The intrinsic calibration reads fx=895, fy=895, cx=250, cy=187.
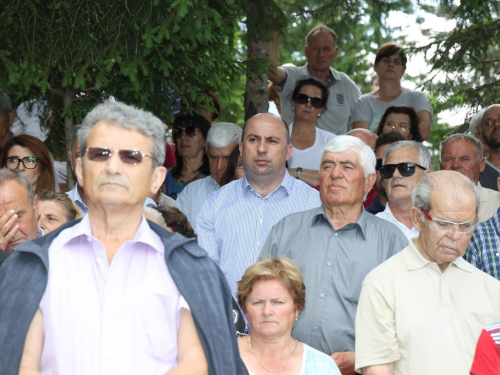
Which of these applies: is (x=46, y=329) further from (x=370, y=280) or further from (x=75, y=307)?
(x=370, y=280)

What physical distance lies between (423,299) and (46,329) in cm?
252

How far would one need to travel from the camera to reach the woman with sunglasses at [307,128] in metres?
9.14

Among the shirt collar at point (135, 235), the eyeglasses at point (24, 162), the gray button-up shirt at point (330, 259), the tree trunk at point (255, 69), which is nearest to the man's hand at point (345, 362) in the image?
the gray button-up shirt at point (330, 259)

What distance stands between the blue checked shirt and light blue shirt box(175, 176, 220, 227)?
105 inches

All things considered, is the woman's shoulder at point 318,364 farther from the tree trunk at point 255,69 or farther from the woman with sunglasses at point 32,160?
the tree trunk at point 255,69

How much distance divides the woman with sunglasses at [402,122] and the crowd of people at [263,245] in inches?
0.7

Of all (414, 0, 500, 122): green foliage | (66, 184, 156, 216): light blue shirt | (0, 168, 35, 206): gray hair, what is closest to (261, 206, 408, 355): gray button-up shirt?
(66, 184, 156, 216): light blue shirt

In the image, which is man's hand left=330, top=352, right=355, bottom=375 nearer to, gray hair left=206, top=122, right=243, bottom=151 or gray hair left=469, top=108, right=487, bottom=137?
gray hair left=206, top=122, right=243, bottom=151

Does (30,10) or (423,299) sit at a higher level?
(30,10)

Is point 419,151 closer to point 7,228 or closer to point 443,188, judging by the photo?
point 443,188

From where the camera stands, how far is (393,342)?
518 cm

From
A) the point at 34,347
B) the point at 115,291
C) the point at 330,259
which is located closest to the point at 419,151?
the point at 330,259

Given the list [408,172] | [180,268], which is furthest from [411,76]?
[180,268]

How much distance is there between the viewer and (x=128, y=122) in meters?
3.72
